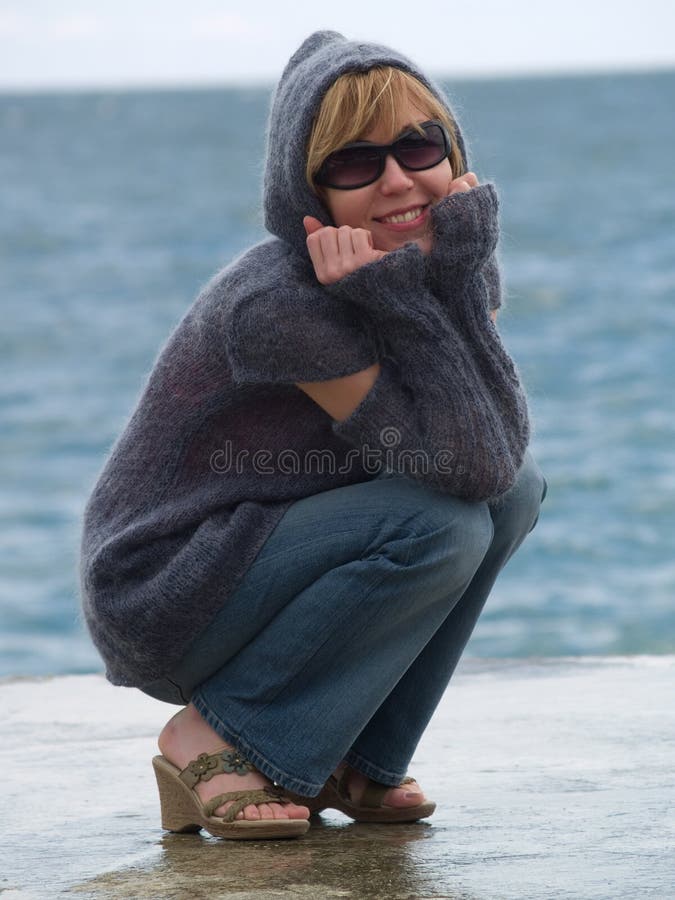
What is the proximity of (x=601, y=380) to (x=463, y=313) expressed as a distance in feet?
43.5

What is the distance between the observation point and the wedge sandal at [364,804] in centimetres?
248

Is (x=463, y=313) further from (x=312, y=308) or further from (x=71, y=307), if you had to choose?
(x=71, y=307)

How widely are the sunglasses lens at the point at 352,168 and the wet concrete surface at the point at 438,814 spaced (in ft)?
3.33

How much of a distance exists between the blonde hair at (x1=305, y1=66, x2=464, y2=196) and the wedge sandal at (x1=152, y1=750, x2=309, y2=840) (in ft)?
2.95

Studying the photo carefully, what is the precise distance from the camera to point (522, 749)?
293 cm

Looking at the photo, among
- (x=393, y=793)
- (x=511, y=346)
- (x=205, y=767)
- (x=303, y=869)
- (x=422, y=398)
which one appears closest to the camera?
(x=303, y=869)

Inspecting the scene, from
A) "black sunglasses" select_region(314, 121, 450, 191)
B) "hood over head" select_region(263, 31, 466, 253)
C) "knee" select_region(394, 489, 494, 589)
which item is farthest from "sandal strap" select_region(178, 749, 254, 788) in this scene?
"black sunglasses" select_region(314, 121, 450, 191)

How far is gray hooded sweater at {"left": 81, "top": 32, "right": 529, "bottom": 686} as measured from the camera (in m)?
2.27

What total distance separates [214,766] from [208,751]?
0.03 metres

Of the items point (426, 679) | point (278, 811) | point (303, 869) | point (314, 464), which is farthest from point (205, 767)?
point (314, 464)

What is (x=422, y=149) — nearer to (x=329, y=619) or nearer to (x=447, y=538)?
(x=447, y=538)

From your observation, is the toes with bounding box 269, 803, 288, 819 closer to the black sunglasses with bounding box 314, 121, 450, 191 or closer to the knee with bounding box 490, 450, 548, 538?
the knee with bounding box 490, 450, 548, 538

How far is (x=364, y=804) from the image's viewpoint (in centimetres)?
250

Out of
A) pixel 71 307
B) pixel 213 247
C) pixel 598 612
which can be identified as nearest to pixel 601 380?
pixel 598 612
